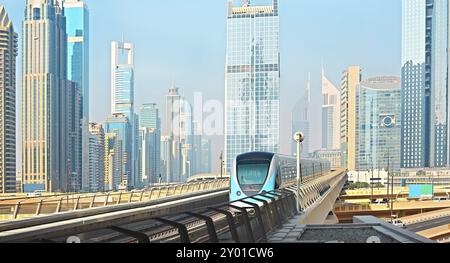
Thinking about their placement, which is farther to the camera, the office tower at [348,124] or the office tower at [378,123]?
the office tower at [348,124]

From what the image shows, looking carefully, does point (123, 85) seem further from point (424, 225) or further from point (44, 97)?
point (424, 225)

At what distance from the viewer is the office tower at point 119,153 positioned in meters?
2.34

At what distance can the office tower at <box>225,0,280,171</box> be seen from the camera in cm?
201

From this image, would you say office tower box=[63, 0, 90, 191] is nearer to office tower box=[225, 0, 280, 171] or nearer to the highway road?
office tower box=[225, 0, 280, 171]

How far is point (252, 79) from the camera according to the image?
216 centimetres

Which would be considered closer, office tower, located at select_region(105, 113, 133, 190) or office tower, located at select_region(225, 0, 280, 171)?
office tower, located at select_region(225, 0, 280, 171)

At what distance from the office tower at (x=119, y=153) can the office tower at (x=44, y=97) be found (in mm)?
257

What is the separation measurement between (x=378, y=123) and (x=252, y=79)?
74 centimetres

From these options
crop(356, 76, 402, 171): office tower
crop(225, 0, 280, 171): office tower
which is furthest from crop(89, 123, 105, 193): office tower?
crop(356, 76, 402, 171): office tower

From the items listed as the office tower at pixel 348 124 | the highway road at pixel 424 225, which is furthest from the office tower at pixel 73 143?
the highway road at pixel 424 225

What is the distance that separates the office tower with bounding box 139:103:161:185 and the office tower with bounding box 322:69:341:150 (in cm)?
85

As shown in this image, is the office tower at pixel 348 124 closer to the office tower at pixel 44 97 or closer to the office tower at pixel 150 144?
the office tower at pixel 150 144
